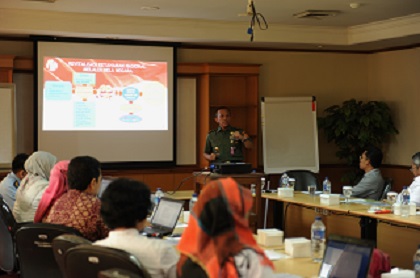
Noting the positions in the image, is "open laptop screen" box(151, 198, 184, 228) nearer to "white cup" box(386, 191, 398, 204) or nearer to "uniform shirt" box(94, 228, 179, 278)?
"uniform shirt" box(94, 228, 179, 278)

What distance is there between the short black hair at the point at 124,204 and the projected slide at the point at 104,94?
20.1 ft

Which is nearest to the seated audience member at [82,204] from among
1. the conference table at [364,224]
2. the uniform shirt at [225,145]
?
the conference table at [364,224]

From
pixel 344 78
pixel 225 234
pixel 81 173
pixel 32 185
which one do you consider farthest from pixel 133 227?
pixel 344 78

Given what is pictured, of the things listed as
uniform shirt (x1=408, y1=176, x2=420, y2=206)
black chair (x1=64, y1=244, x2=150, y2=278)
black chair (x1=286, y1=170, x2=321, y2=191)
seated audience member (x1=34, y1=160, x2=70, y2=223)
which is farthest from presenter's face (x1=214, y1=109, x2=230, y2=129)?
black chair (x1=64, y1=244, x2=150, y2=278)

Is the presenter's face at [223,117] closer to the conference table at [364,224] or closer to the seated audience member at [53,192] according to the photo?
the conference table at [364,224]

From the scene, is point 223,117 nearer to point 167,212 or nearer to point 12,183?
point 12,183

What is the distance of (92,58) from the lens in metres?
9.21

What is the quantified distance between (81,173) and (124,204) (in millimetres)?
1153

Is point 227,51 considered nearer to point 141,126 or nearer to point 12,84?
point 141,126

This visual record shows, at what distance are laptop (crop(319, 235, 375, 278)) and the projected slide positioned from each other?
6395 millimetres

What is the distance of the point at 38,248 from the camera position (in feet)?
12.5

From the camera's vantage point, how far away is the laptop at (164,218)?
4855 mm

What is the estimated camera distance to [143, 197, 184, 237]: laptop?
4.86 meters

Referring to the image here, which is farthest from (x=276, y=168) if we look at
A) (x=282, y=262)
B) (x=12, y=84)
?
(x=282, y=262)
